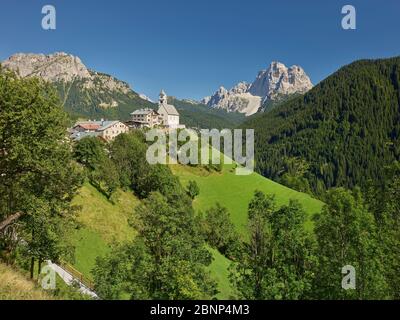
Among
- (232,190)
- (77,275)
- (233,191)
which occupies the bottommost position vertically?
(77,275)

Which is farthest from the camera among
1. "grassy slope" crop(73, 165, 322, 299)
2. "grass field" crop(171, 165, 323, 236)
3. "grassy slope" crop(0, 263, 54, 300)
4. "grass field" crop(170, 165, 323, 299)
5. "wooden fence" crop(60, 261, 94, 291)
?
"grass field" crop(171, 165, 323, 236)

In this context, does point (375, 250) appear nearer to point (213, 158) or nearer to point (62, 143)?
point (62, 143)

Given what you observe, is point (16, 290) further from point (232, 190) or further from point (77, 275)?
point (232, 190)

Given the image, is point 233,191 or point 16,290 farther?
point 233,191

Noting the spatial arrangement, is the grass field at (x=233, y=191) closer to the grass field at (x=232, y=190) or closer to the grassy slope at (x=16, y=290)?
the grass field at (x=232, y=190)

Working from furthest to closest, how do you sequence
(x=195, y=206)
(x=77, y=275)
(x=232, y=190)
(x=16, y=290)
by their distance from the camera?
(x=232, y=190), (x=195, y=206), (x=77, y=275), (x=16, y=290)

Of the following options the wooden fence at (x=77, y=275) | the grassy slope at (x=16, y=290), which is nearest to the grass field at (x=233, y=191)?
the wooden fence at (x=77, y=275)

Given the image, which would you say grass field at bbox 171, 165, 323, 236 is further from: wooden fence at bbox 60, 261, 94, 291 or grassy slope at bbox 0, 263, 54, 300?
grassy slope at bbox 0, 263, 54, 300

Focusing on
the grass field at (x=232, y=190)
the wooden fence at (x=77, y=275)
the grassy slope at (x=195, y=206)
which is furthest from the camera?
the grass field at (x=232, y=190)

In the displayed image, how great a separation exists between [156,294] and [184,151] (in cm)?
10221

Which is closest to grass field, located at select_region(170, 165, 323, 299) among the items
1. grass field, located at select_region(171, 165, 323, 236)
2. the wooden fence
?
grass field, located at select_region(171, 165, 323, 236)

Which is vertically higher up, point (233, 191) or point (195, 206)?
point (233, 191)

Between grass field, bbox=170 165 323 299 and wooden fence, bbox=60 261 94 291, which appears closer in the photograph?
wooden fence, bbox=60 261 94 291

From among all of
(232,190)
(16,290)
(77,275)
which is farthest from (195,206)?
(16,290)
